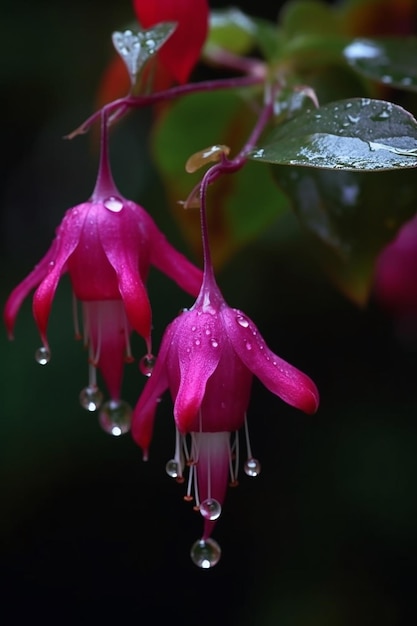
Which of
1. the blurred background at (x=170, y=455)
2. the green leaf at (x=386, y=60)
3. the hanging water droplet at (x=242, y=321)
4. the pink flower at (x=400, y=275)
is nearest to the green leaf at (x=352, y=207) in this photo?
the green leaf at (x=386, y=60)

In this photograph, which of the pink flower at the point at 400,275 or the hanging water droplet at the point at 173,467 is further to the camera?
the pink flower at the point at 400,275

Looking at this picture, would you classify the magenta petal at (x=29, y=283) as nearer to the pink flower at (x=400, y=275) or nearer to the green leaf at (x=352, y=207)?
the green leaf at (x=352, y=207)

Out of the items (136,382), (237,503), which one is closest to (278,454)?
(237,503)

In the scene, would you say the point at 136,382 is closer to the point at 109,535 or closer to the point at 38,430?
the point at 38,430

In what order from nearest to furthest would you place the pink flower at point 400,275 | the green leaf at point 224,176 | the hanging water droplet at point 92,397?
the hanging water droplet at point 92,397
the green leaf at point 224,176
the pink flower at point 400,275

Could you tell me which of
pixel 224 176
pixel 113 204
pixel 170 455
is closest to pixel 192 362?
pixel 113 204
